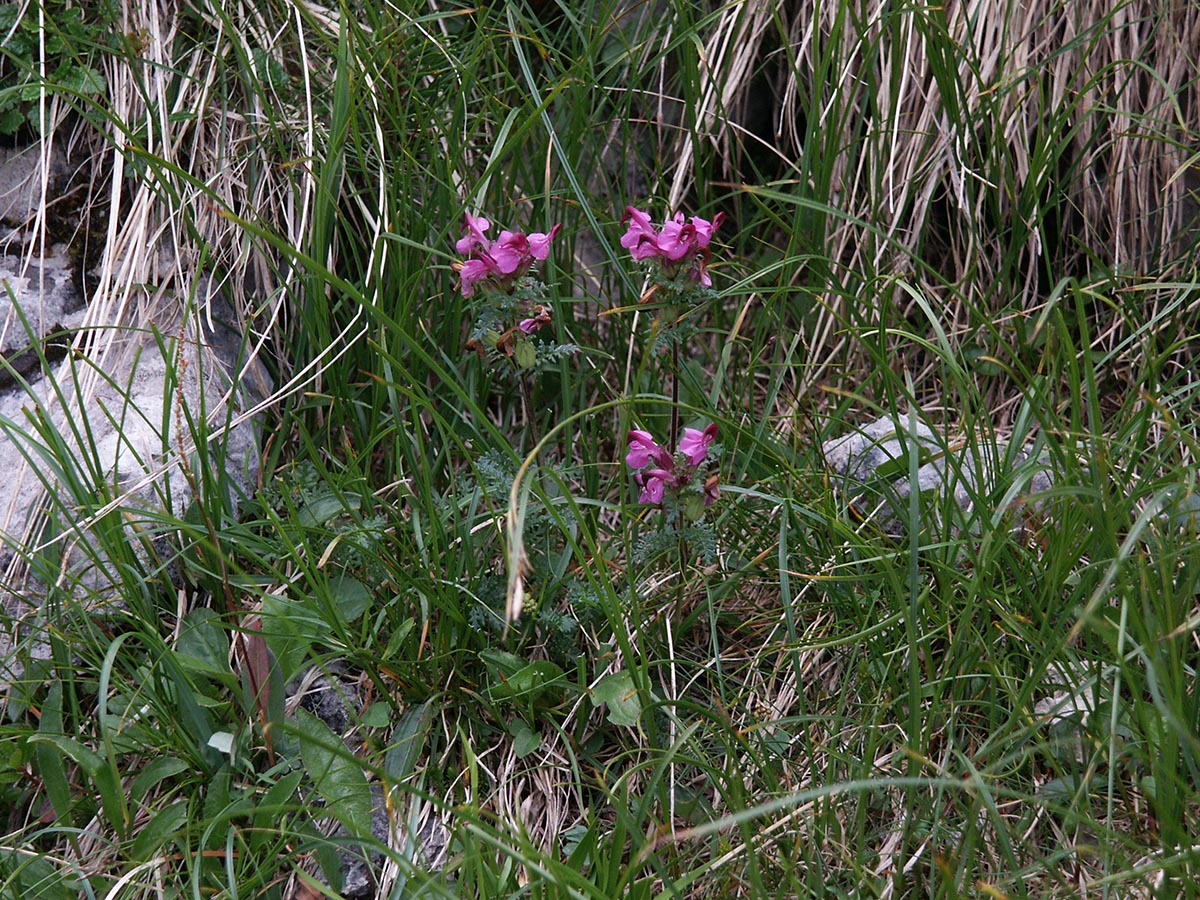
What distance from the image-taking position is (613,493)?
2076 mm

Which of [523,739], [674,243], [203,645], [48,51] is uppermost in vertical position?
[48,51]

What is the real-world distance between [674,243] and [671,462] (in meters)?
0.34

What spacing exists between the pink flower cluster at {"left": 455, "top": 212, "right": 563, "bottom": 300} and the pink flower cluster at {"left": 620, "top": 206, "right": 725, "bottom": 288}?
5.3 inches

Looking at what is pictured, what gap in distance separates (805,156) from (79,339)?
1457 mm

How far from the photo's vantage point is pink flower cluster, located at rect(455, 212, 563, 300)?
1.66 m

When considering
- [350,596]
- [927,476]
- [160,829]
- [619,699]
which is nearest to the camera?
[160,829]

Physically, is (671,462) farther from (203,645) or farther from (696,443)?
(203,645)

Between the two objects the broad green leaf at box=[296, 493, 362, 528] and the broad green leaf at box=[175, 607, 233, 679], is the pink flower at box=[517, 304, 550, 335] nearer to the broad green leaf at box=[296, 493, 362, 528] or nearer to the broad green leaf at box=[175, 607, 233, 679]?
the broad green leaf at box=[296, 493, 362, 528]

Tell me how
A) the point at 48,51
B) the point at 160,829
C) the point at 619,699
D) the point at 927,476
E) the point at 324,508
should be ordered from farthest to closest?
the point at 48,51 < the point at 927,476 < the point at 324,508 < the point at 619,699 < the point at 160,829

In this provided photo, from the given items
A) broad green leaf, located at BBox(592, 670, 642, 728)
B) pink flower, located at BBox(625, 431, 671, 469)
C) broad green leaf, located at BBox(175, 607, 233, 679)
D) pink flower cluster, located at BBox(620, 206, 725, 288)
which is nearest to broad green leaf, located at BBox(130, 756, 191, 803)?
broad green leaf, located at BBox(175, 607, 233, 679)

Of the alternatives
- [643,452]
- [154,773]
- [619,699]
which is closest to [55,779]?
[154,773]

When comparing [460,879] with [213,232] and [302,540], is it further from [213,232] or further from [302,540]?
[213,232]

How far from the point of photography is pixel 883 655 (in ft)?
5.30

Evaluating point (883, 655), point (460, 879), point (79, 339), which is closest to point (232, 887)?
point (460, 879)
